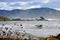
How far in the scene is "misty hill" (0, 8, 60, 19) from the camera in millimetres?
3064

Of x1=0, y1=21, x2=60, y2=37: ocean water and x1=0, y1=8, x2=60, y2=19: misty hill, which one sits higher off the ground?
x1=0, y1=8, x2=60, y2=19: misty hill

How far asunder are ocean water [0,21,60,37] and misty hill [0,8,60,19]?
6.8 inches

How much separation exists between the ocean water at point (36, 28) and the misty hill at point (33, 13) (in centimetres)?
17

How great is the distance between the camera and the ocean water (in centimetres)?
302

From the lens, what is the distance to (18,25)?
3033 mm

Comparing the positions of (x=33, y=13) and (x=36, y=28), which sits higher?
(x=33, y=13)

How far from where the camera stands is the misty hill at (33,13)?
121 inches

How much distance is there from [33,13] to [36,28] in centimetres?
41

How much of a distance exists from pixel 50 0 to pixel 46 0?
107mm

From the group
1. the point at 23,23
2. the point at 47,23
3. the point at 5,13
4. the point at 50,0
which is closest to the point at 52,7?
the point at 50,0

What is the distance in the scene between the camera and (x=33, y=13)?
10.4 feet

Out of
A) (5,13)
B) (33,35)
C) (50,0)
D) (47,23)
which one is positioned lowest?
(33,35)

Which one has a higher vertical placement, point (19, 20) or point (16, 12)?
point (16, 12)

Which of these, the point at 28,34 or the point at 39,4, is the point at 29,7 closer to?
the point at 39,4
